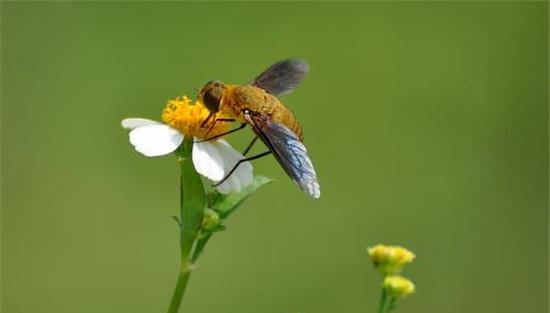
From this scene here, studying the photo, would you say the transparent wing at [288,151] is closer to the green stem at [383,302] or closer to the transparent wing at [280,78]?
the green stem at [383,302]

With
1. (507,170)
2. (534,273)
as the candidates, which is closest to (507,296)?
(534,273)

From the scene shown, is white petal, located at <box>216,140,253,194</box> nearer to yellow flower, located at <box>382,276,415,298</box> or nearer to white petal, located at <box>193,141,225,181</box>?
white petal, located at <box>193,141,225,181</box>

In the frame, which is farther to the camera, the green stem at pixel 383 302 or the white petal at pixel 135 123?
the white petal at pixel 135 123

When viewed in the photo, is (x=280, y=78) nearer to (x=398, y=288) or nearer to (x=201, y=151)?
(x=201, y=151)

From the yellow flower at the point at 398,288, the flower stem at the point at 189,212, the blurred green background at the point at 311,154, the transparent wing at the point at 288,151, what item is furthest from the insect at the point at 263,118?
the blurred green background at the point at 311,154

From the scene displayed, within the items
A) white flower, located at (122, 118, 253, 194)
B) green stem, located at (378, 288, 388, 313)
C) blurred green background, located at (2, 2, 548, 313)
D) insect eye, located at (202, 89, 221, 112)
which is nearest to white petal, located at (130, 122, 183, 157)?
white flower, located at (122, 118, 253, 194)

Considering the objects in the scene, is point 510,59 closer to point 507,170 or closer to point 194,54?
point 507,170
